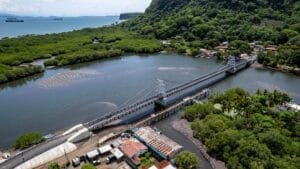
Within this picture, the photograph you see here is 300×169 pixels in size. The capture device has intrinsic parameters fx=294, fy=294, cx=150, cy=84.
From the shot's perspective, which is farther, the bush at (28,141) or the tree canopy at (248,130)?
the bush at (28,141)

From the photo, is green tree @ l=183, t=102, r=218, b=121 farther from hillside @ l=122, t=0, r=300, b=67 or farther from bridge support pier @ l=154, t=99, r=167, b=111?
hillside @ l=122, t=0, r=300, b=67

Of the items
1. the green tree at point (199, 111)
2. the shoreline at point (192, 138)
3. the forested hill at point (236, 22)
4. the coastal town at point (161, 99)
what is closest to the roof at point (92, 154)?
the coastal town at point (161, 99)

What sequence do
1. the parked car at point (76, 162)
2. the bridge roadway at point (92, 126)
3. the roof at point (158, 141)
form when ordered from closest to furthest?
the bridge roadway at point (92, 126)
the parked car at point (76, 162)
the roof at point (158, 141)

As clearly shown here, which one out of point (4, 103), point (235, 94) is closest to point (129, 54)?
point (4, 103)

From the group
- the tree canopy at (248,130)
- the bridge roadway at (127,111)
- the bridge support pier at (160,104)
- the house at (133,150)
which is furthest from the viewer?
the bridge support pier at (160,104)

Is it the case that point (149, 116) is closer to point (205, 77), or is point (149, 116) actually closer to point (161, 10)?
point (205, 77)

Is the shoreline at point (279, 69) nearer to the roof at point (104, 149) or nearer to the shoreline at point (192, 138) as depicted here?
the shoreline at point (192, 138)

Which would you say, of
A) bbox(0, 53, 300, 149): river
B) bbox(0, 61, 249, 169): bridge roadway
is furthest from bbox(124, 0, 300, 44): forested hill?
bbox(0, 61, 249, 169): bridge roadway
